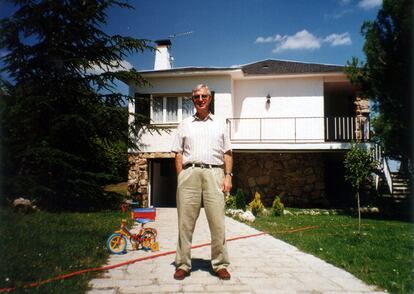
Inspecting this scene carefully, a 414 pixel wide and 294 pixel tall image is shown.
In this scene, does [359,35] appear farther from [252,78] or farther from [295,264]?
[295,264]

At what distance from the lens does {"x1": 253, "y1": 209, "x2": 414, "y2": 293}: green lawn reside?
370 cm

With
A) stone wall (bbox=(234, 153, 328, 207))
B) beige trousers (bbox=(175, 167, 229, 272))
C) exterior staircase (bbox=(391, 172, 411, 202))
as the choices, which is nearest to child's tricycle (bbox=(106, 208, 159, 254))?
beige trousers (bbox=(175, 167, 229, 272))

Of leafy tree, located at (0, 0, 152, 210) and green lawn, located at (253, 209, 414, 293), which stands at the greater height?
leafy tree, located at (0, 0, 152, 210)

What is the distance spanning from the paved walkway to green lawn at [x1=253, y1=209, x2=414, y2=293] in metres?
0.23

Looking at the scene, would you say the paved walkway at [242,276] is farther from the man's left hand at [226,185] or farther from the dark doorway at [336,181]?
the dark doorway at [336,181]

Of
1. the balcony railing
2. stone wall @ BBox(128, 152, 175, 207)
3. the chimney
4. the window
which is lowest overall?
stone wall @ BBox(128, 152, 175, 207)

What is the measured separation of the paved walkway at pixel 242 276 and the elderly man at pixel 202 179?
0.21 meters

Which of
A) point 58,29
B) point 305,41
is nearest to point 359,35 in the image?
point 305,41

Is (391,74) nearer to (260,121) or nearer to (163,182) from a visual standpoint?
(260,121)

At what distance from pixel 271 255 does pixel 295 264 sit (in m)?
0.60

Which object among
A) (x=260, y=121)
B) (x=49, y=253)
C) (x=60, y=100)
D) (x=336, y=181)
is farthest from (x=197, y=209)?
(x=336, y=181)

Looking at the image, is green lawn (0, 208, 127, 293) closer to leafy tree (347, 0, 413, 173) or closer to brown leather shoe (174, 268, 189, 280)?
brown leather shoe (174, 268, 189, 280)

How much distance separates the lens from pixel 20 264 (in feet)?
12.1

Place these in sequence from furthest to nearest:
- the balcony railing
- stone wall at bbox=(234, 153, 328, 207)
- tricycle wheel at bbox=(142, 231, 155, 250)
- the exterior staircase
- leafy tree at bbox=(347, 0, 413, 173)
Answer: stone wall at bbox=(234, 153, 328, 207)
the balcony railing
the exterior staircase
leafy tree at bbox=(347, 0, 413, 173)
tricycle wheel at bbox=(142, 231, 155, 250)
